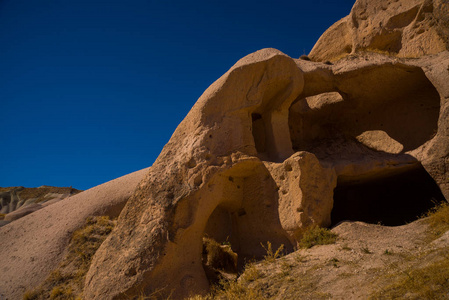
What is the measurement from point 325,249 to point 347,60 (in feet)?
18.6

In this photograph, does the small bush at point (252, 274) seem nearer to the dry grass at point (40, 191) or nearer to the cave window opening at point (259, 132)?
the cave window opening at point (259, 132)

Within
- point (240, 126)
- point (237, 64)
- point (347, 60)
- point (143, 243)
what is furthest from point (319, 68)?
point (143, 243)

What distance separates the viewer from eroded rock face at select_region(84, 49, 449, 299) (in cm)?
584

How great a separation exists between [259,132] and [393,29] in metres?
5.46

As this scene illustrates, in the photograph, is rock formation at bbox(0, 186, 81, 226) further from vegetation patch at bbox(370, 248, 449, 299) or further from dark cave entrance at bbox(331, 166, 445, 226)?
vegetation patch at bbox(370, 248, 449, 299)

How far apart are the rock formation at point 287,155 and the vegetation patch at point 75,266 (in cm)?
120

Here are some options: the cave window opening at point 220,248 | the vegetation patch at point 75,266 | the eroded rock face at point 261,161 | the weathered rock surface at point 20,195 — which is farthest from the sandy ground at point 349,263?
the weathered rock surface at point 20,195

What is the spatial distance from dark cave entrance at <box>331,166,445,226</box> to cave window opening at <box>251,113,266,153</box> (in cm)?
246

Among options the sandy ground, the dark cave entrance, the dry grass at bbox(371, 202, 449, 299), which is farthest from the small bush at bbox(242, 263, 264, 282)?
the dark cave entrance

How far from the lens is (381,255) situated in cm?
510

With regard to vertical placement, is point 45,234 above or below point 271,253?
above

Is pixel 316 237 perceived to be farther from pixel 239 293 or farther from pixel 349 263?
pixel 239 293

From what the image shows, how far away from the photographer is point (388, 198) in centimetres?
1000

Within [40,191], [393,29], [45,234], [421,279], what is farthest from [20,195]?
[421,279]
